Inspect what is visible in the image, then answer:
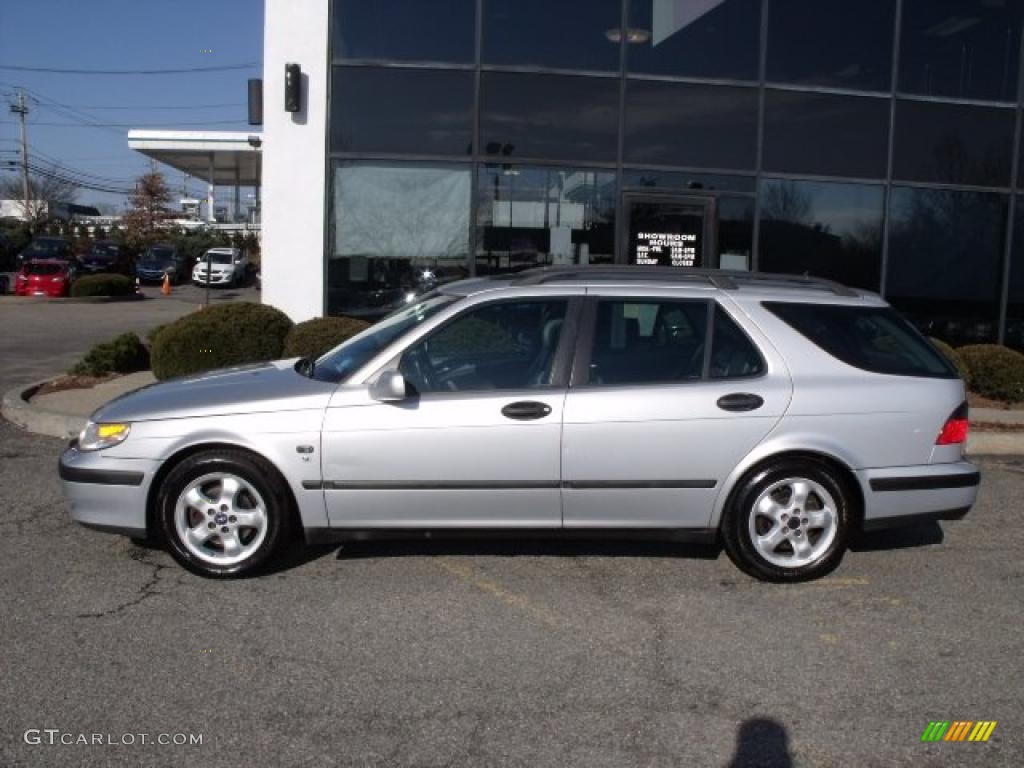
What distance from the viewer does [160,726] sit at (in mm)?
3852

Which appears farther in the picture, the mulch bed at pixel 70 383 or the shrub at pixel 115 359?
the shrub at pixel 115 359

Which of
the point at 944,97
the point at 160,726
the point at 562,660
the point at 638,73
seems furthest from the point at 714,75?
the point at 160,726

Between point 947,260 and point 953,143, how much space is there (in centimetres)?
149

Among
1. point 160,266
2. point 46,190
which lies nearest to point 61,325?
point 160,266

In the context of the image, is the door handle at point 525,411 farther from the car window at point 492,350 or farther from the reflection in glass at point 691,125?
the reflection in glass at point 691,125

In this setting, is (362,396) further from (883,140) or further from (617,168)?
(883,140)

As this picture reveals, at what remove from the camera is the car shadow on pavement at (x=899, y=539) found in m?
6.31

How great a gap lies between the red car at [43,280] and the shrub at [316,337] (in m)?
23.6

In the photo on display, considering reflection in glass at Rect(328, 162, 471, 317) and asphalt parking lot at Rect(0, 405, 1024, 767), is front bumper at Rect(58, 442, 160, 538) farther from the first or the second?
reflection in glass at Rect(328, 162, 471, 317)

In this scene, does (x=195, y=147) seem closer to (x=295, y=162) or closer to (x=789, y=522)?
(x=295, y=162)

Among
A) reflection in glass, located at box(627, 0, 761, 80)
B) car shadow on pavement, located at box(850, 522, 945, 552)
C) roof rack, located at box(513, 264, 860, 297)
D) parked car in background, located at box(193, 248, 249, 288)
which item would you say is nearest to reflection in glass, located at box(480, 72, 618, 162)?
reflection in glass, located at box(627, 0, 761, 80)

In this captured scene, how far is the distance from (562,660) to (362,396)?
166cm

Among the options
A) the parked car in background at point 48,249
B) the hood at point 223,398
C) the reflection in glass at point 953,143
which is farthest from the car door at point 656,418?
the parked car in background at point 48,249

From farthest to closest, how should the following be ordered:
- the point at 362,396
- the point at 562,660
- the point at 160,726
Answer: the point at 362,396, the point at 562,660, the point at 160,726
